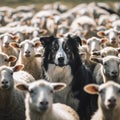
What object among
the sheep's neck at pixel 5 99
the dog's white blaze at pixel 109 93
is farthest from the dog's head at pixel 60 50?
the dog's white blaze at pixel 109 93

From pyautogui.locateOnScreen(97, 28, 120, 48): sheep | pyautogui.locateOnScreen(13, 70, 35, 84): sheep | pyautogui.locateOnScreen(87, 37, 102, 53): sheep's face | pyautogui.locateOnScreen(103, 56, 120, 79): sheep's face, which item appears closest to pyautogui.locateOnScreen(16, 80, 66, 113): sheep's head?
pyautogui.locateOnScreen(103, 56, 120, 79): sheep's face

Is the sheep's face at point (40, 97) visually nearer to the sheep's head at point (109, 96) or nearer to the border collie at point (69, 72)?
the sheep's head at point (109, 96)

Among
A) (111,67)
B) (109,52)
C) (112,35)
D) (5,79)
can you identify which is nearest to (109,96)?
(111,67)

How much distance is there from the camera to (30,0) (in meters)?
54.7

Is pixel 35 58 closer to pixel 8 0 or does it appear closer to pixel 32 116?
pixel 32 116

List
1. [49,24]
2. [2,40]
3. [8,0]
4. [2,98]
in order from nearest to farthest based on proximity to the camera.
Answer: [2,98] → [2,40] → [49,24] → [8,0]

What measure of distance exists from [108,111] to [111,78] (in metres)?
1.79

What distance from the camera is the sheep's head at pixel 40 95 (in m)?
7.70

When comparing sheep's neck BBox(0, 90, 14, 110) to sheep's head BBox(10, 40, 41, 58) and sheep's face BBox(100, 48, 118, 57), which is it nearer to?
sheep's face BBox(100, 48, 118, 57)

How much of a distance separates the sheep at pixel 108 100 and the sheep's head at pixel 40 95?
2.24 ft

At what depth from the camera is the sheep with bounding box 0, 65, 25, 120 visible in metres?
9.21

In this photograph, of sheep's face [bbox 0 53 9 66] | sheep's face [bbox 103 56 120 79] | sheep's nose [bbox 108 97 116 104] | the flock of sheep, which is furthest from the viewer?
sheep's face [bbox 0 53 9 66]

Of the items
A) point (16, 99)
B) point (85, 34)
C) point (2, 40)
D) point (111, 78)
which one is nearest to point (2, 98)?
point (16, 99)

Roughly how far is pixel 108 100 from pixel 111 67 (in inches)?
80.6
